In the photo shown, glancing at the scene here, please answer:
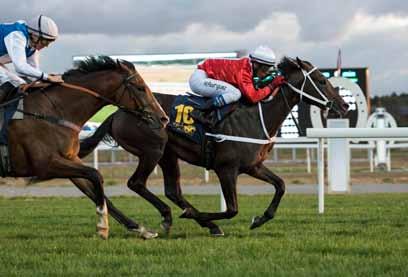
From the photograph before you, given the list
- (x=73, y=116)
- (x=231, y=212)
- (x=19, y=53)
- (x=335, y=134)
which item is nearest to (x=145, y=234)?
(x=231, y=212)

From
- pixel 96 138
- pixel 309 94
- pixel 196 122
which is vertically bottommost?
pixel 96 138

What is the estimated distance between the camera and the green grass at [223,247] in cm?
692

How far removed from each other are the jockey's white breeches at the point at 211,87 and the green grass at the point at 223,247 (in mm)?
1490

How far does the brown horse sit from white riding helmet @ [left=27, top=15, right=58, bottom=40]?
501 mm

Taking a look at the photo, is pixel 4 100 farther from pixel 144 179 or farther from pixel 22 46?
pixel 144 179

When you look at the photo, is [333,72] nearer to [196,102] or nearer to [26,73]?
[196,102]

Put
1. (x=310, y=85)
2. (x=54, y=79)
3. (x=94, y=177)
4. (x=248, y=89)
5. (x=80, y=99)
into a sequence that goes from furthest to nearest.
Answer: (x=310, y=85) < (x=248, y=89) < (x=80, y=99) < (x=54, y=79) < (x=94, y=177)

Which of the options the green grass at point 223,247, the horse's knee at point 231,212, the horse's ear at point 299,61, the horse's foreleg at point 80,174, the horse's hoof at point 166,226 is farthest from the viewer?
the horse's ear at point 299,61

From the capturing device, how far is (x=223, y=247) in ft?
26.6

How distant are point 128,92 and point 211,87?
4.17ft

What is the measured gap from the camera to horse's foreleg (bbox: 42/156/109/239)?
28.0ft

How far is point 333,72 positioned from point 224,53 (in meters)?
4.77

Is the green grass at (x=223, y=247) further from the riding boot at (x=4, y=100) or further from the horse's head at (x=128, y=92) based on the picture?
the horse's head at (x=128, y=92)

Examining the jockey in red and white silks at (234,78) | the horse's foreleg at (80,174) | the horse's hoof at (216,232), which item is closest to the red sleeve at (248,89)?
the jockey in red and white silks at (234,78)
